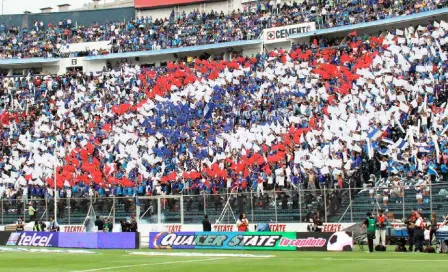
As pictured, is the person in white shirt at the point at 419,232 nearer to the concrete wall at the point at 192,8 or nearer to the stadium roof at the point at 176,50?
the stadium roof at the point at 176,50

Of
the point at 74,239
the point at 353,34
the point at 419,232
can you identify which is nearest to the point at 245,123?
the point at 353,34

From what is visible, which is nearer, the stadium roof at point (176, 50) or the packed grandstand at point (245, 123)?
the packed grandstand at point (245, 123)

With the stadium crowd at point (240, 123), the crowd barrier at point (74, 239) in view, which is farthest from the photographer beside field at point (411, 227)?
the crowd barrier at point (74, 239)

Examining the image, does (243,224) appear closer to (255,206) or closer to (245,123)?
(255,206)

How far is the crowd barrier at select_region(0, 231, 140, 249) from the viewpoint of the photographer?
42.8 m

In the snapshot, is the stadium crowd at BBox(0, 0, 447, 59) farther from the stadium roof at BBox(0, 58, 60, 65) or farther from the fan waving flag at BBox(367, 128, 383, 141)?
the fan waving flag at BBox(367, 128, 383, 141)

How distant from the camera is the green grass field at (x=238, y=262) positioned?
89.1 feet

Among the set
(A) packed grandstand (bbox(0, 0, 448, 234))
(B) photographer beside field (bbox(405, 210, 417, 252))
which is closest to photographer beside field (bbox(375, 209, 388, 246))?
(B) photographer beside field (bbox(405, 210, 417, 252))

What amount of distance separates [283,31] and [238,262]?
41.7m

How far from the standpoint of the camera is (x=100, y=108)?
67875mm

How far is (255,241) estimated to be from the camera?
3831 centimetres

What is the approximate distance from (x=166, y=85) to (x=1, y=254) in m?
30.6

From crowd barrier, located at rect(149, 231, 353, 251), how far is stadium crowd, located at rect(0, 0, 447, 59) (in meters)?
29.1

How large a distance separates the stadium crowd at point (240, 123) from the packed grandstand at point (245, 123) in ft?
0.37
